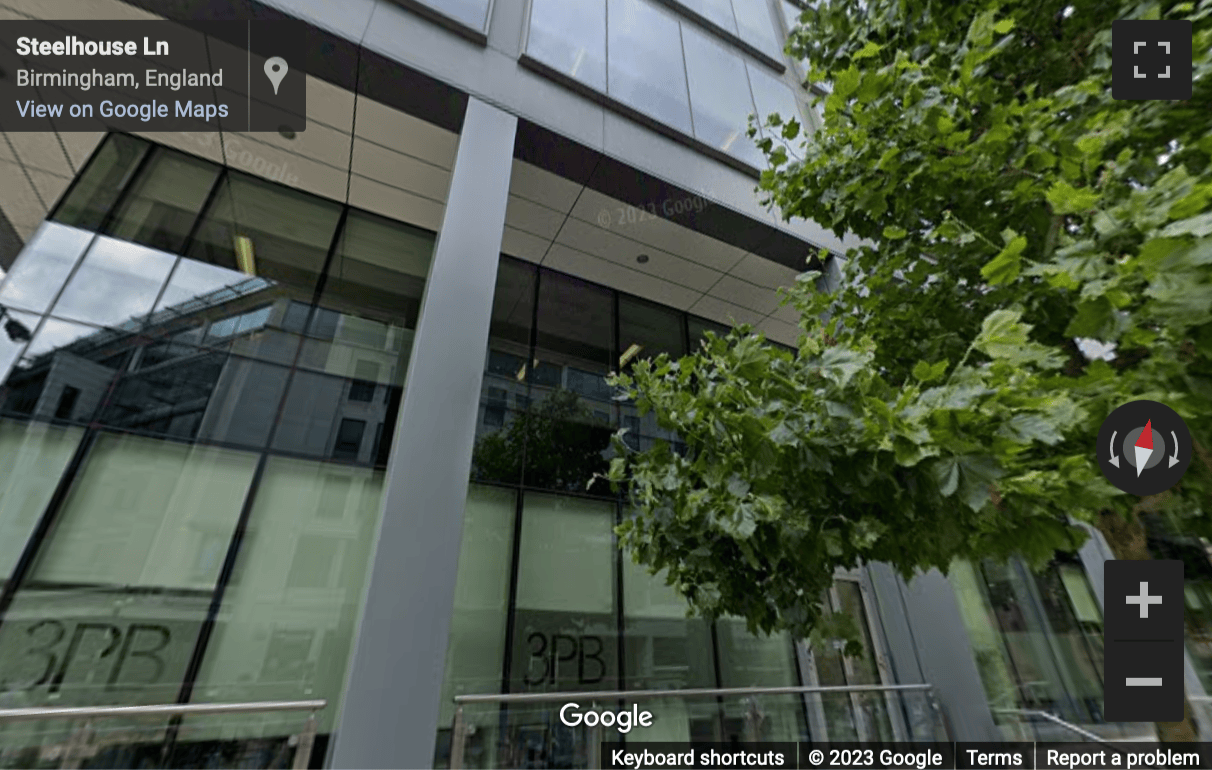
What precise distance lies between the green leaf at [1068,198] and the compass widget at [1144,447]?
32.9 inches

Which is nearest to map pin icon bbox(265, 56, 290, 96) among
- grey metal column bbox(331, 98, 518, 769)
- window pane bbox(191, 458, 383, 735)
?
grey metal column bbox(331, 98, 518, 769)

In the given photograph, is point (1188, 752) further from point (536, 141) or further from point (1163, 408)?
point (536, 141)

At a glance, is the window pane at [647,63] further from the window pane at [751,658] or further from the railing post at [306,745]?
the railing post at [306,745]

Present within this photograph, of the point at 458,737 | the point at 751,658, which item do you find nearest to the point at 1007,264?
the point at 458,737

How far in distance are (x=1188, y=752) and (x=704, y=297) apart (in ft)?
24.8

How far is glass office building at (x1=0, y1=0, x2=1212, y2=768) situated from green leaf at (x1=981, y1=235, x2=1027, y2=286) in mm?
3468

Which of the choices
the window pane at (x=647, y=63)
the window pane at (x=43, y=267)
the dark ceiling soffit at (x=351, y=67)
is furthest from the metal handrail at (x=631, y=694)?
the window pane at (x=647, y=63)

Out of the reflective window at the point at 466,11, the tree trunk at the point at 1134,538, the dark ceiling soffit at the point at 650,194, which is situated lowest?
the tree trunk at the point at 1134,538

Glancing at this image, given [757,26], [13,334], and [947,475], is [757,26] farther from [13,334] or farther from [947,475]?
[13,334]

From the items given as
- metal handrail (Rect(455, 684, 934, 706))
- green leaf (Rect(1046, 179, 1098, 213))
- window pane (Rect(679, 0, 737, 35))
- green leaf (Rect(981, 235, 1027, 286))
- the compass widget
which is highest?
window pane (Rect(679, 0, 737, 35))

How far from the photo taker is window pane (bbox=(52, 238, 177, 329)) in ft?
17.4

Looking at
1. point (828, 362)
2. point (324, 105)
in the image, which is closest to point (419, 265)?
point (324, 105)

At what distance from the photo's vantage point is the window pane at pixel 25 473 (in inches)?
170

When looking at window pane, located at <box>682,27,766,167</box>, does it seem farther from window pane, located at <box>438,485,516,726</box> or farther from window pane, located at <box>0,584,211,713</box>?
window pane, located at <box>0,584,211,713</box>
